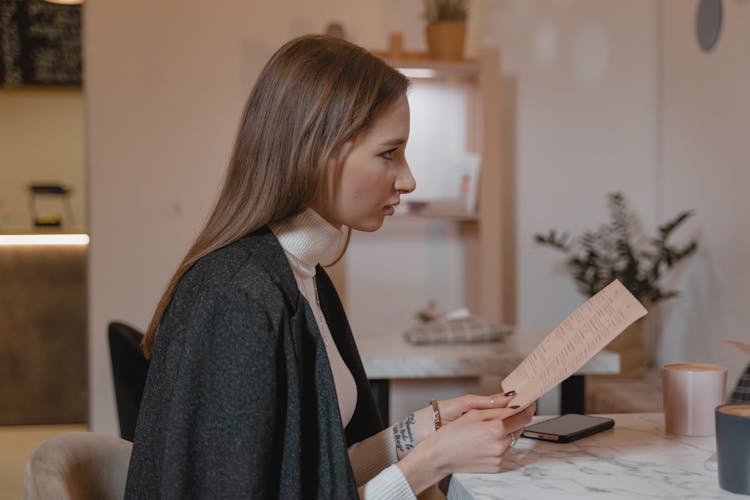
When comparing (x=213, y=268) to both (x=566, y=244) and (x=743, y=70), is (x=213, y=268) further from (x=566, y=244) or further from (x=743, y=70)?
(x=566, y=244)

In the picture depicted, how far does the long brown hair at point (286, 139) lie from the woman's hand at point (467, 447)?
0.35 metres

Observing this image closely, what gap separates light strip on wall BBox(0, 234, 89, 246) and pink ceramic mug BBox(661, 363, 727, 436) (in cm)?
368

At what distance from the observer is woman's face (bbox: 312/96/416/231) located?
1231mm

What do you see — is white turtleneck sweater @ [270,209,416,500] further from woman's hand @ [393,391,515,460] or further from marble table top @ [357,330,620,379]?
marble table top @ [357,330,620,379]

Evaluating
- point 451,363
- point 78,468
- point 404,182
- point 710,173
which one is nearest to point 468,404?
point 404,182

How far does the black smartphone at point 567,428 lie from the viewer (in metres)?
1.24

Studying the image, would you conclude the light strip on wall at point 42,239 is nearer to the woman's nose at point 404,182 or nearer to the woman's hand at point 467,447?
the woman's nose at point 404,182

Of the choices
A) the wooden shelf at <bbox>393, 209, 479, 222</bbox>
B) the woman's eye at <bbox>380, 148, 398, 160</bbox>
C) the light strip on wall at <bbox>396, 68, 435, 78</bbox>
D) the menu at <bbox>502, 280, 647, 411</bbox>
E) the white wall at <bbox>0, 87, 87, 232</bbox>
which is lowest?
the menu at <bbox>502, 280, 647, 411</bbox>

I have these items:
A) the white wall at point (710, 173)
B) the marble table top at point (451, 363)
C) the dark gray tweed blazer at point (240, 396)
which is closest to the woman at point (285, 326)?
the dark gray tweed blazer at point (240, 396)

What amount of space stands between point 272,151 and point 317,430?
361 millimetres

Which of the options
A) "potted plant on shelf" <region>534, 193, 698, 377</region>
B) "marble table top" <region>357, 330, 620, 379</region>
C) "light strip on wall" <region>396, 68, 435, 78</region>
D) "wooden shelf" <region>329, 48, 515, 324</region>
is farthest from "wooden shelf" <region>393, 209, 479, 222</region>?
A: "marble table top" <region>357, 330, 620, 379</region>

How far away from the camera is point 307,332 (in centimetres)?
112

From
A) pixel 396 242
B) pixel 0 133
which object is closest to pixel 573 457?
pixel 396 242

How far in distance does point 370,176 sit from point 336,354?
293 mm
